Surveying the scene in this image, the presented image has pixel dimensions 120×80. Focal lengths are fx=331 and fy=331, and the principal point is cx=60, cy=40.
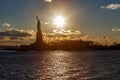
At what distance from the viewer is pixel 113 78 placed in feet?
240

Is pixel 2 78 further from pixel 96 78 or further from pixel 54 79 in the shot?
pixel 96 78

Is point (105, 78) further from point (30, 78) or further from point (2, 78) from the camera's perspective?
point (2, 78)

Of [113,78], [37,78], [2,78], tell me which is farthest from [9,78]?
[113,78]

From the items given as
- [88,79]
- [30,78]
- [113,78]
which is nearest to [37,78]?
[30,78]

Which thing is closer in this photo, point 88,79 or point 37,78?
point 88,79

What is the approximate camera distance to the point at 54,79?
75.4 meters

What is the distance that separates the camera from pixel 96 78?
73.6 meters

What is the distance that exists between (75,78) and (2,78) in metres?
17.2

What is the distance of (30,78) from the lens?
7706 centimetres

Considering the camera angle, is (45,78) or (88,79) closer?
Answer: (88,79)

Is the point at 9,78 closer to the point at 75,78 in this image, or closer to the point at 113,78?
the point at 75,78

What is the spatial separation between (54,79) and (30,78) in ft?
19.2

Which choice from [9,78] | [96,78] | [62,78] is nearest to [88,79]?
[96,78]

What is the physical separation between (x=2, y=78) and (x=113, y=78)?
2570cm
